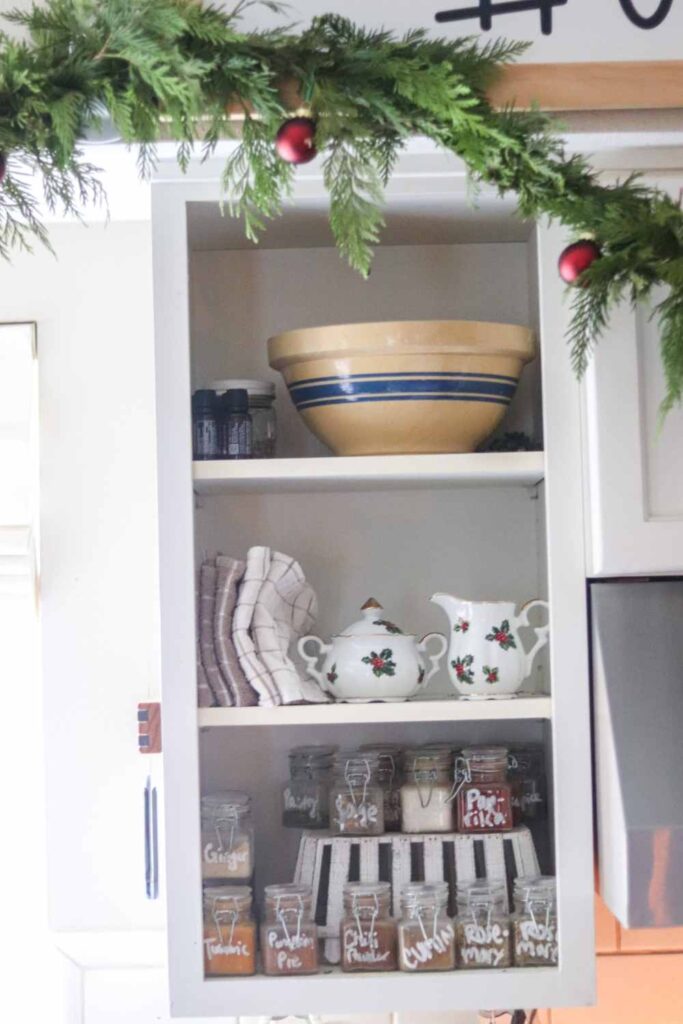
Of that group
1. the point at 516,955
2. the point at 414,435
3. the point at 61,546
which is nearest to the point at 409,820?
the point at 516,955

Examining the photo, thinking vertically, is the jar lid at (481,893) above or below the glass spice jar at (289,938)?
above

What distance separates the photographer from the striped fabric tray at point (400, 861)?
1610 mm

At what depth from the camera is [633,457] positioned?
149 cm

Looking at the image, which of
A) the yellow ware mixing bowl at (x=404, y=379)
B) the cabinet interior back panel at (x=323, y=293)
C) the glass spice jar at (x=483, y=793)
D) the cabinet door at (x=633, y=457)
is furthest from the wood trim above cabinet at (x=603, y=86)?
the glass spice jar at (x=483, y=793)

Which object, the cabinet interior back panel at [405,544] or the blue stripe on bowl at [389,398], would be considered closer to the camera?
the blue stripe on bowl at [389,398]

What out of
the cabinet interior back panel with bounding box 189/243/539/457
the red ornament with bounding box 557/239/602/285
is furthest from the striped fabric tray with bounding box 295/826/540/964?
the red ornament with bounding box 557/239/602/285

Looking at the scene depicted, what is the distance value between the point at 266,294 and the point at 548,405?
1.68 feet

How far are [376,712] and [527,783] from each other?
31cm

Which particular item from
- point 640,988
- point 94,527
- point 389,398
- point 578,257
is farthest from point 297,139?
point 94,527

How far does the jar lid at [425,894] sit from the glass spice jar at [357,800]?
97 mm

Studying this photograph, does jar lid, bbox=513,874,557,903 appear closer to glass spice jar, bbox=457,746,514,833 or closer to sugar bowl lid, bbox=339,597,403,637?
glass spice jar, bbox=457,746,514,833

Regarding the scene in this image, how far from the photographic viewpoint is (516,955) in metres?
1.55

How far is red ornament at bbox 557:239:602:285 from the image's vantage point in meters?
0.75

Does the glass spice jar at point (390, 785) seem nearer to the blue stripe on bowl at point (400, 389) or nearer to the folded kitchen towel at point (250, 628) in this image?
the folded kitchen towel at point (250, 628)
